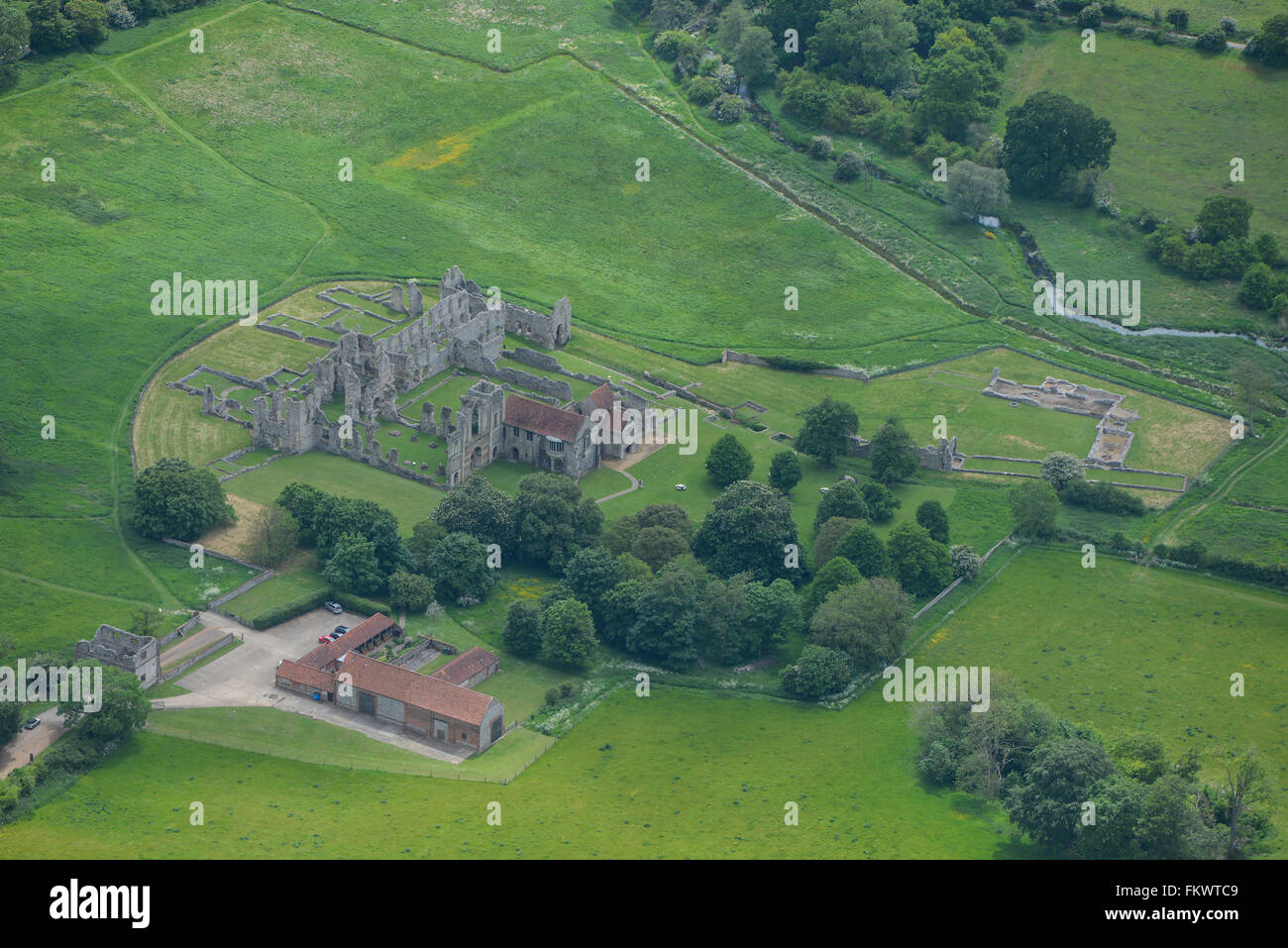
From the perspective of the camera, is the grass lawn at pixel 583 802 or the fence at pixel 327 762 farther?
the fence at pixel 327 762

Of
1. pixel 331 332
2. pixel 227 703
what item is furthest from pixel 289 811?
pixel 331 332

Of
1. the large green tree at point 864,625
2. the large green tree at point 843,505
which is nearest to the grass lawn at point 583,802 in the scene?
the large green tree at point 864,625

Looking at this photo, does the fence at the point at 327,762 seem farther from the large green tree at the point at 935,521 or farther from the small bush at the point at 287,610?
the large green tree at the point at 935,521

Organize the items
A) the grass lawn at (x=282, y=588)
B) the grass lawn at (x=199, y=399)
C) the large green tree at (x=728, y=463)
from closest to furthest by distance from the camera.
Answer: the grass lawn at (x=282, y=588) → the large green tree at (x=728, y=463) → the grass lawn at (x=199, y=399)

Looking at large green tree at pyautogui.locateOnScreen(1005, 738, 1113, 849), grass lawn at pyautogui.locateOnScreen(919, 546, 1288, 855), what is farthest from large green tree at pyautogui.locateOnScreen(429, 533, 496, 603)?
large green tree at pyautogui.locateOnScreen(1005, 738, 1113, 849)

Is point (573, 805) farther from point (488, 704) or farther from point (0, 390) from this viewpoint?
point (0, 390)

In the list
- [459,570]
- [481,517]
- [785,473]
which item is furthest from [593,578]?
[785,473]

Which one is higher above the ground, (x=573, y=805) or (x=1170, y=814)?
(x=1170, y=814)
